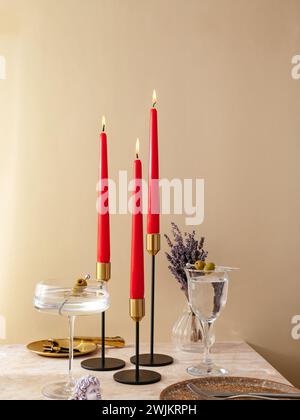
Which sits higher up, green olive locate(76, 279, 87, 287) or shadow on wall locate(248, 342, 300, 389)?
green olive locate(76, 279, 87, 287)

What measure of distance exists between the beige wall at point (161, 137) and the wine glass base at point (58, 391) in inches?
16.4

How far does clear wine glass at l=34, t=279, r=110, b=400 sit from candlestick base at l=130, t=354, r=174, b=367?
0.21m

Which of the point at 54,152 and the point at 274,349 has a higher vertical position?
the point at 54,152

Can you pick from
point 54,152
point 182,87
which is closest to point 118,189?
point 54,152

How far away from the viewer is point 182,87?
5.11ft

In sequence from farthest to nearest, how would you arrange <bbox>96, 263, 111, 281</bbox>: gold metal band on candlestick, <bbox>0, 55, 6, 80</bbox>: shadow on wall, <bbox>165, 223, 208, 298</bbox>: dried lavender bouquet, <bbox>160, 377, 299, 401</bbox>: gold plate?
<bbox>0, 55, 6, 80</bbox>: shadow on wall
<bbox>165, 223, 208, 298</bbox>: dried lavender bouquet
<bbox>96, 263, 111, 281</bbox>: gold metal band on candlestick
<bbox>160, 377, 299, 401</bbox>: gold plate

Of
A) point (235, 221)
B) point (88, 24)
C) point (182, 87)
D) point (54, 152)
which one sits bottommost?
point (235, 221)

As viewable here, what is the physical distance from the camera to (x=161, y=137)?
1.56 metres

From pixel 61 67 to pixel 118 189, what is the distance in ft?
1.15

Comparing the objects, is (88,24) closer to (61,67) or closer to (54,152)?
(61,67)

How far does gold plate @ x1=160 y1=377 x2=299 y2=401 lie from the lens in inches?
41.8

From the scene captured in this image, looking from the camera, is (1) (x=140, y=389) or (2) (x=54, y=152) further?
(2) (x=54, y=152)

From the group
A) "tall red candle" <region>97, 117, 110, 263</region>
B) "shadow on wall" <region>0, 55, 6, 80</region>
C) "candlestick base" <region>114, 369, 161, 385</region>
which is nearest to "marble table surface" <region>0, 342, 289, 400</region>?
"candlestick base" <region>114, 369, 161, 385</region>

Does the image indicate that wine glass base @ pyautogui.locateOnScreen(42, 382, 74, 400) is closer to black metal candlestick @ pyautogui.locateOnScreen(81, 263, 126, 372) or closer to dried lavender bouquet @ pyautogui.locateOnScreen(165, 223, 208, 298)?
black metal candlestick @ pyautogui.locateOnScreen(81, 263, 126, 372)
